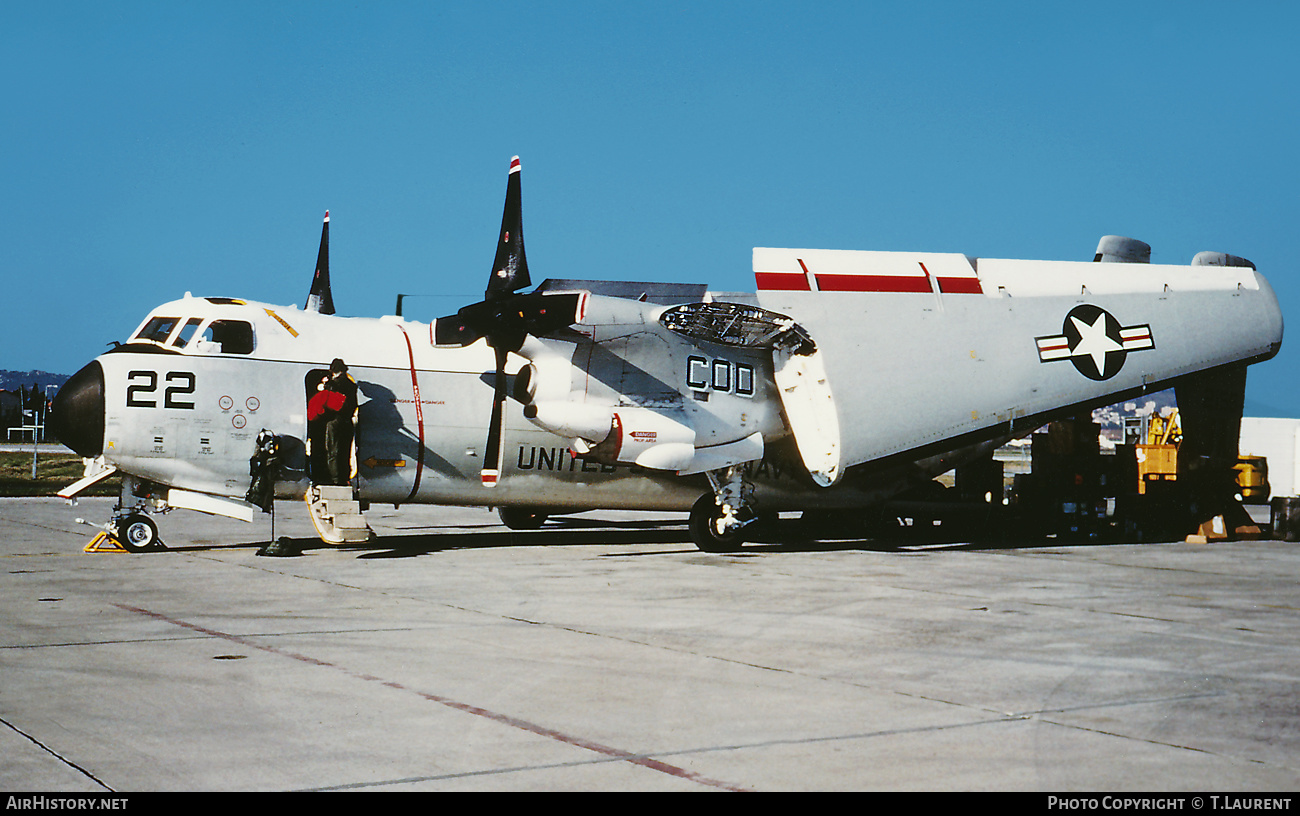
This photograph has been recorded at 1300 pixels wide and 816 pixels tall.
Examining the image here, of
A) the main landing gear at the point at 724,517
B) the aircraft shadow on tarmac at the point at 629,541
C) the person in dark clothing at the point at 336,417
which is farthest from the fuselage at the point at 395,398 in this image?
the aircraft shadow on tarmac at the point at 629,541

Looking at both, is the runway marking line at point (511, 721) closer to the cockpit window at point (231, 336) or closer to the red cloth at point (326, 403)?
the red cloth at point (326, 403)

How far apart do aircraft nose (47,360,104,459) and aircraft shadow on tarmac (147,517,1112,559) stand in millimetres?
2397

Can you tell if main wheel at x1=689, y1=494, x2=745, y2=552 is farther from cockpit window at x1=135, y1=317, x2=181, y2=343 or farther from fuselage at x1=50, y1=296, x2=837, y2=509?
cockpit window at x1=135, y1=317, x2=181, y2=343

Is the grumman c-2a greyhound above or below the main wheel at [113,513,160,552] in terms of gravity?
above

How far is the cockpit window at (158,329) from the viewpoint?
17125 mm

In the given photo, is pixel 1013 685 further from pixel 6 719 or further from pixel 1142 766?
pixel 6 719

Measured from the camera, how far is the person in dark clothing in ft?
55.8

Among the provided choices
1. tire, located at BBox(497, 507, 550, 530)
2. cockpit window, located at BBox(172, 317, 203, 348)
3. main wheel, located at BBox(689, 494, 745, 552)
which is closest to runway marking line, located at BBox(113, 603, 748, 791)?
cockpit window, located at BBox(172, 317, 203, 348)

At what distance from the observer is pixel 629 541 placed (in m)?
21.2

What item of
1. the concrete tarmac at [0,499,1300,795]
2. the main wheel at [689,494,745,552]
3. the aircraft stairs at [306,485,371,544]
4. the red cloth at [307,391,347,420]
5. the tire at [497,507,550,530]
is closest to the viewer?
the concrete tarmac at [0,499,1300,795]

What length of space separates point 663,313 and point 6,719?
1239 centimetres

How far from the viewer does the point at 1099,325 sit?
19.9 meters

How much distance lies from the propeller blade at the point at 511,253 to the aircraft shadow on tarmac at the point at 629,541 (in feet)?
14.3
